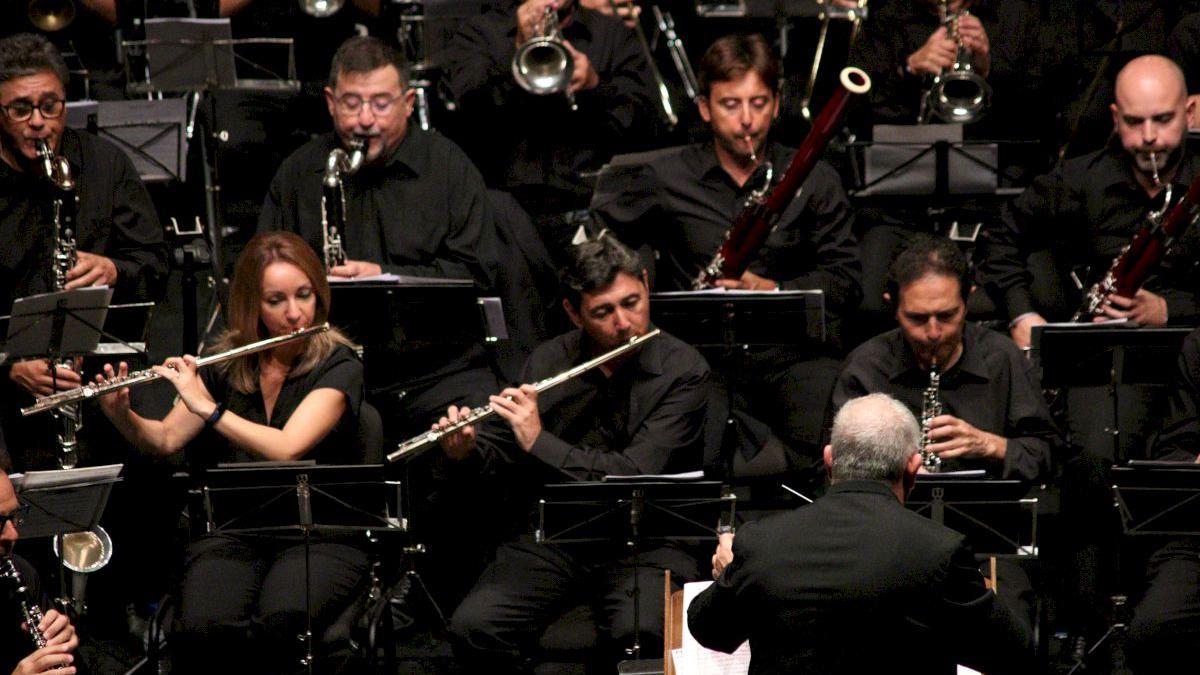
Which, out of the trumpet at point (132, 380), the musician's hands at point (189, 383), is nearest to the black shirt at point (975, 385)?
the trumpet at point (132, 380)

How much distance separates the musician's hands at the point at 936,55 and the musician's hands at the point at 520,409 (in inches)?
101

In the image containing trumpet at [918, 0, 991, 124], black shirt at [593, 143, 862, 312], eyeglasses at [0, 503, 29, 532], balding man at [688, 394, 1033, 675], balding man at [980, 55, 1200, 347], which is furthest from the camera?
trumpet at [918, 0, 991, 124]

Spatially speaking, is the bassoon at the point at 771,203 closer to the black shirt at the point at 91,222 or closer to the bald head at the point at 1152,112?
the bald head at the point at 1152,112

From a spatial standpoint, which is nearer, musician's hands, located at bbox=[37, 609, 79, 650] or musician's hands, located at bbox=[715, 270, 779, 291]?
musician's hands, located at bbox=[37, 609, 79, 650]

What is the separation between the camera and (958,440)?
192 inches

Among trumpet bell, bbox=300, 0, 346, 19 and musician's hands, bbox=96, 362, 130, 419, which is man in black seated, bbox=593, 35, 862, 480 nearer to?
trumpet bell, bbox=300, 0, 346, 19

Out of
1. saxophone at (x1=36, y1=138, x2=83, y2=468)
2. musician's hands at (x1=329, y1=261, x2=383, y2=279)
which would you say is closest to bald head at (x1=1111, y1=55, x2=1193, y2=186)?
musician's hands at (x1=329, y1=261, x2=383, y2=279)

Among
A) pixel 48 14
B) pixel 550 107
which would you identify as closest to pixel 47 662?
pixel 550 107

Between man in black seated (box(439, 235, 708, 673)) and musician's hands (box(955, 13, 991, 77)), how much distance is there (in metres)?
2.11

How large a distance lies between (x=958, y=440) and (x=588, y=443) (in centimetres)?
124

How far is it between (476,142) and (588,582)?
8.51 feet

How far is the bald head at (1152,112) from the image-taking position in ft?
19.4

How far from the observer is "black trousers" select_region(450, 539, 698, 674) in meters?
4.96

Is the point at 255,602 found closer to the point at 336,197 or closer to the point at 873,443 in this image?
the point at 336,197
